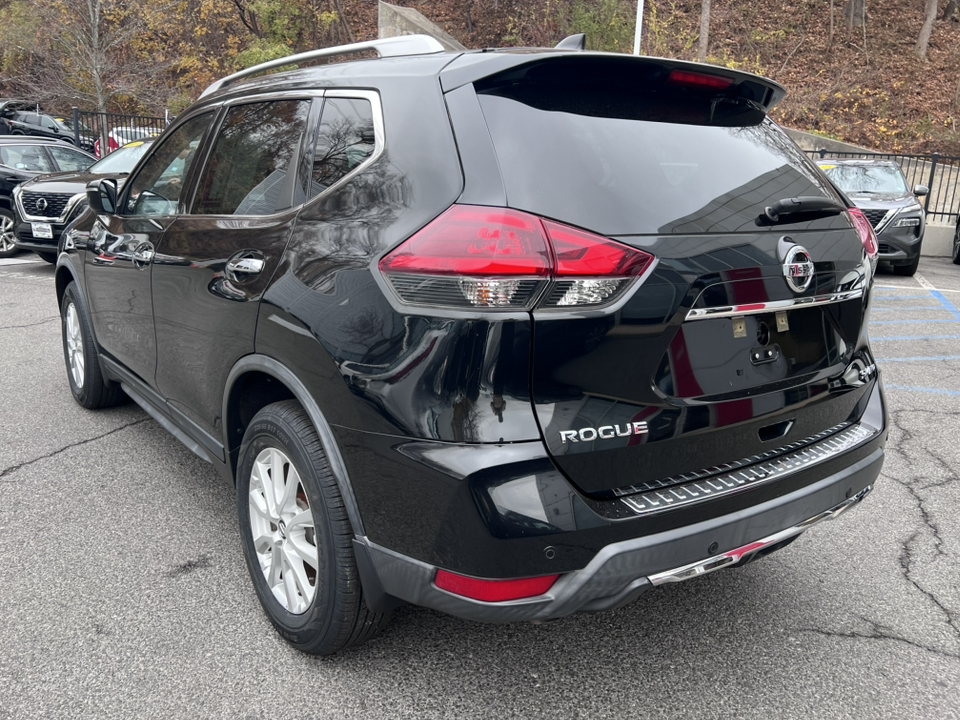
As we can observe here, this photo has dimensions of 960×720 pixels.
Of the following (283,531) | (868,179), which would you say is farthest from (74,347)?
(868,179)

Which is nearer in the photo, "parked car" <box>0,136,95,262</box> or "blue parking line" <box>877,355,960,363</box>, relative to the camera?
"blue parking line" <box>877,355,960,363</box>

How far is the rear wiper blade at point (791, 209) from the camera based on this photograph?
228 cm

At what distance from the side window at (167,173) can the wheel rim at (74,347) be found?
3.85ft

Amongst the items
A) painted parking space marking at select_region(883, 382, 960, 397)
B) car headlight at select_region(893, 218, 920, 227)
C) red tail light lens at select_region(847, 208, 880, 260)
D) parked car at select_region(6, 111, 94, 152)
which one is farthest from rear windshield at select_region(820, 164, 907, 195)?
parked car at select_region(6, 111, 94, 152)

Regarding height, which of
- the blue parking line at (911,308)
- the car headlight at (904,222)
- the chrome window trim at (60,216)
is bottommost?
the blue parking line at (911,308)

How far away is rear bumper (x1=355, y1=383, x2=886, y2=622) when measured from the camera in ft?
6.46

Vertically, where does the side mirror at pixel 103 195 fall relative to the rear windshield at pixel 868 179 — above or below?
above

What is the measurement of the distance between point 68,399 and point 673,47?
27.9 m

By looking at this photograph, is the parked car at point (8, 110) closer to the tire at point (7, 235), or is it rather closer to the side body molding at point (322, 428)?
the tire at point (7, 235)

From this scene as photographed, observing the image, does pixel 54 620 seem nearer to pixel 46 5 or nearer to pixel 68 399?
pixel 68 399

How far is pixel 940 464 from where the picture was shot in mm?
4312

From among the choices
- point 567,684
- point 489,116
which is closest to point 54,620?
point 567,684

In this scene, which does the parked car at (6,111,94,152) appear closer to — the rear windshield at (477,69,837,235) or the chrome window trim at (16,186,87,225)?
the chrome window trim at (16,186,87,225)

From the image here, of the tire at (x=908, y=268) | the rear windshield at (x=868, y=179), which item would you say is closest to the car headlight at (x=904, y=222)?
the tire at (x=908, y=268)
